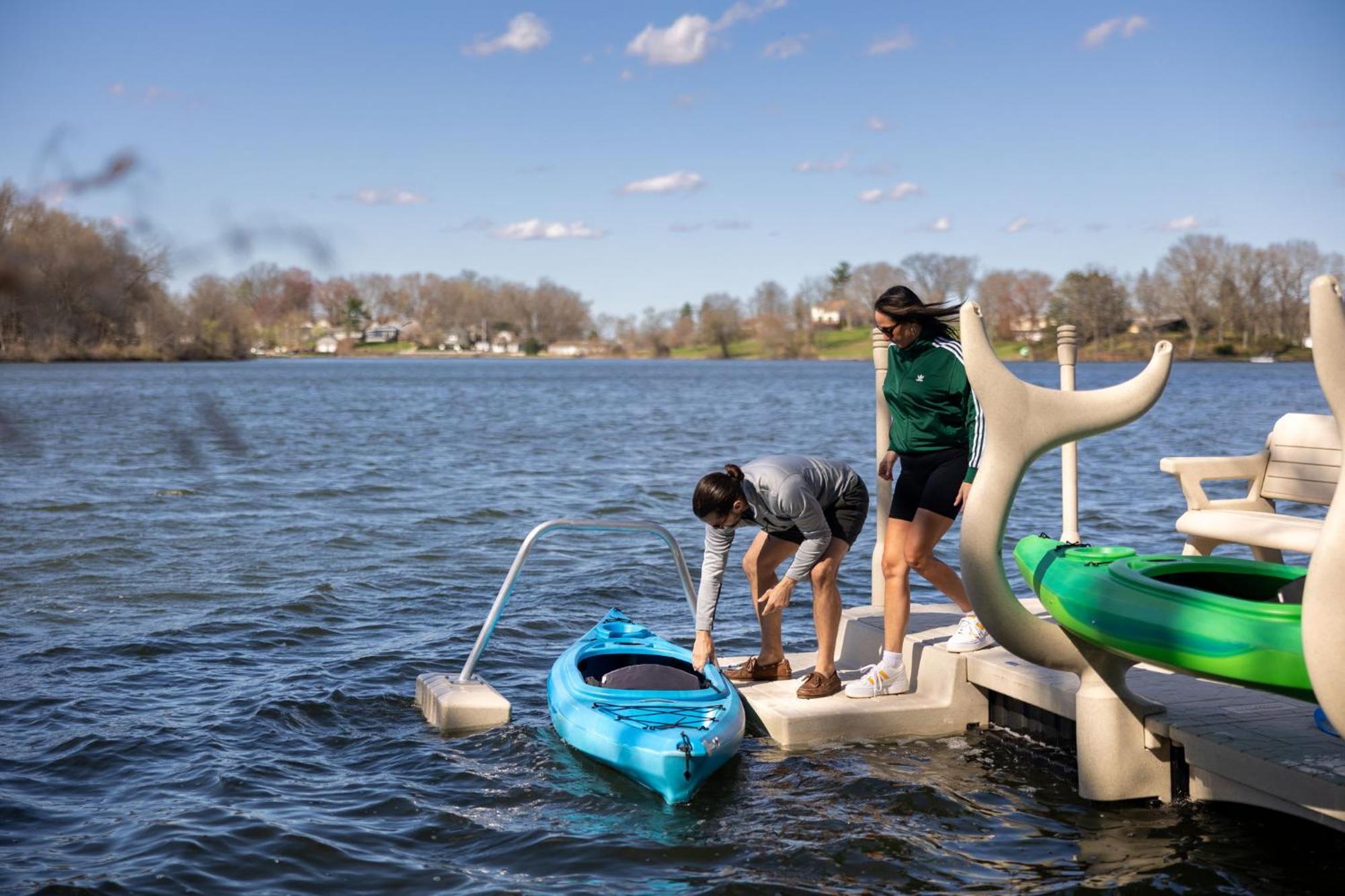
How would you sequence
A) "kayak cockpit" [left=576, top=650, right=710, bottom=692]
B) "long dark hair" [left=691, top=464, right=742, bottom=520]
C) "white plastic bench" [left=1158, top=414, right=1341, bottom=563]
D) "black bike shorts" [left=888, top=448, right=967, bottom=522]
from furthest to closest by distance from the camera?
"kayak cockpit" [left=576, top=650, right=710, bottom=692], "white plastic bench" [left=1158, top=414, right=1341, bottom=563], "black bike shorts" [left=888, top=448, right=967, bottom=522], "long dark hair" [left=691, top=464, right=742, bottom=520]

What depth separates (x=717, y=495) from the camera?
7.07 meters

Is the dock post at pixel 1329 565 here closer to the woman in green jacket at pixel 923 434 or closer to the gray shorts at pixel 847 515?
the woman in green jacket at pixel 923 434

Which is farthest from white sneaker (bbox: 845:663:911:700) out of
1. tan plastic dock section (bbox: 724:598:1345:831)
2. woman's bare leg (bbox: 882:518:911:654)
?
woman's bare leg (bbox: 882:518:911:654)

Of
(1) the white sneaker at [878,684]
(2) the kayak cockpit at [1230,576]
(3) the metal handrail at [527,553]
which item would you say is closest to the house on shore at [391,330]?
(3) the metal handrail at [527,553]

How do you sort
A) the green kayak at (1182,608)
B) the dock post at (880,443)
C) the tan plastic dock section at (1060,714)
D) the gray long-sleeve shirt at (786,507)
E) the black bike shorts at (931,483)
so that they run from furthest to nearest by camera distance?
the dock post at (880,443) < the black bike shorts at (931,483) < the gray long-sleeve shirt at (786,507) < the tan plastic dock section at (1060,714) < the green kayak at (1182,608)

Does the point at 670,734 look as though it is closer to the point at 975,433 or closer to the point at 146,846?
the point at 975,433

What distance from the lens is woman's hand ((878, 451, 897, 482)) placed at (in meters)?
8.34

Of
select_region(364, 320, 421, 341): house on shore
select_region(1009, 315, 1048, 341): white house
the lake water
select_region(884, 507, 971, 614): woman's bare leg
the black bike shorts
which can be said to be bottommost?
the lake water

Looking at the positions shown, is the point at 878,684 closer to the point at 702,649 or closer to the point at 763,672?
the point at 763,672

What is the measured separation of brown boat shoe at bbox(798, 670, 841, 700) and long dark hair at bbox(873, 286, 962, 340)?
2.38m

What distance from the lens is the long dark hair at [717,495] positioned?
7.07 meters

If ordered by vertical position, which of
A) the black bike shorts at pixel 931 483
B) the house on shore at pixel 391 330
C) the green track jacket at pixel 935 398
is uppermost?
the house on shore at pixel 391 330

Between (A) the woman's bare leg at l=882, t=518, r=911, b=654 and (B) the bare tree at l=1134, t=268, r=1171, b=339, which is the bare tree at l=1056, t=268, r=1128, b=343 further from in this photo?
(A) the woman's bare leg at l=882, t=518, r=911, b=654

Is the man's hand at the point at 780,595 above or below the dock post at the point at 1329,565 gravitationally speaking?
below
